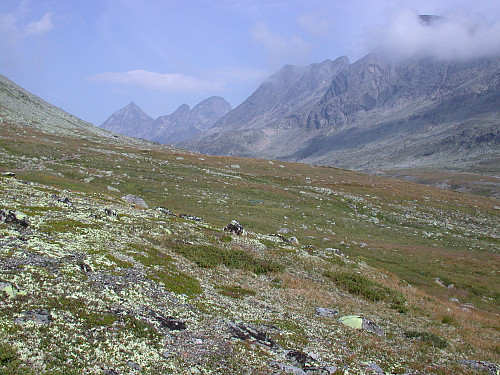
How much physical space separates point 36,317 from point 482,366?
22.1 m

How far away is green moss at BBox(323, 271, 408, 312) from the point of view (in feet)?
90.6

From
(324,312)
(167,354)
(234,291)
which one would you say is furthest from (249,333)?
(324,312)

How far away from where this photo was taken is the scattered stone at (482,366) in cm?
1714

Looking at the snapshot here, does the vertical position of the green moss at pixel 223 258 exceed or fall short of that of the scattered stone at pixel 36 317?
it falls short

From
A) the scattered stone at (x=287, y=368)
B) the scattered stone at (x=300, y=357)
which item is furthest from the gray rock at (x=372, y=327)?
the scattered stone at (x=287, y=368)

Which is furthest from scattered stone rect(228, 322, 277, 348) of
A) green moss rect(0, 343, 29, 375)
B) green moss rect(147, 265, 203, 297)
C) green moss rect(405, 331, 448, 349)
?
green moss rect(405, 331, 448, 349)

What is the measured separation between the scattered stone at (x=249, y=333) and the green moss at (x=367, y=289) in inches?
558

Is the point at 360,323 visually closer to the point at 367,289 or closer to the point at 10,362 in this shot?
the point at 367,289

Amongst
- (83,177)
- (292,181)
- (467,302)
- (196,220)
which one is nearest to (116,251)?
(196,220)

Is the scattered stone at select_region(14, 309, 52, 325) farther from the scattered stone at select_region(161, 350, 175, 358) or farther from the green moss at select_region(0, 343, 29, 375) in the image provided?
the scattered stone at select_region(161, 350, 175, 358)

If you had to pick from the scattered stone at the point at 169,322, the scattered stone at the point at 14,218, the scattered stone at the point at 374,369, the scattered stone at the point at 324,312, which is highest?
the scattered stone at the point at 14,218

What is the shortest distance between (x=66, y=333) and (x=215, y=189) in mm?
63835

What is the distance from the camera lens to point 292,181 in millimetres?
100312

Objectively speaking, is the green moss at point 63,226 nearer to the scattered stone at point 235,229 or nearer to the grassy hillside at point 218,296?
the grassy hillside at point 218,296
